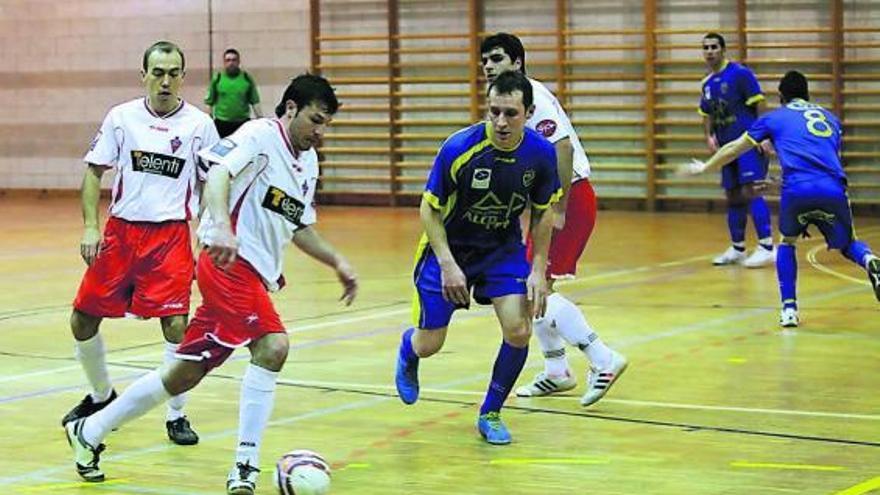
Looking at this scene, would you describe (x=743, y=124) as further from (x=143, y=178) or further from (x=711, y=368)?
(x=143, y=178)

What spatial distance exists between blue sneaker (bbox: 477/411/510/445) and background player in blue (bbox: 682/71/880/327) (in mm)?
4119

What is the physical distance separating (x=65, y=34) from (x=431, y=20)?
21.0 feet

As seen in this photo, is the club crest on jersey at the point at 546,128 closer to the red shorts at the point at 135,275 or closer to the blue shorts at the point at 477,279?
the blue shorts at the point at 477,279

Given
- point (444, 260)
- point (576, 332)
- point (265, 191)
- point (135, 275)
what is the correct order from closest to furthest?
1. point (265, 191)
2. point (444, 260)
3. point (135, 275)
4. point (576, 332)

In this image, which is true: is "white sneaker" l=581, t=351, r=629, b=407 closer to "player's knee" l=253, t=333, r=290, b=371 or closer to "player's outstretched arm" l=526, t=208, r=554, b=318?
"player's outstretched arm" l=526, t=208, r=554, b=318

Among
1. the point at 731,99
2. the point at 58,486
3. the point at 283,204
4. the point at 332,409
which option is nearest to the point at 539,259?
the point at 283,204

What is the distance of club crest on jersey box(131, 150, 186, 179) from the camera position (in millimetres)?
8023

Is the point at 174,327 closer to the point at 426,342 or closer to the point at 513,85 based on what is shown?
the point at 426,342

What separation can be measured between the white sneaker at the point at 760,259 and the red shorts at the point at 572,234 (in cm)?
690

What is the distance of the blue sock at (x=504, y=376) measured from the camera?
777cm

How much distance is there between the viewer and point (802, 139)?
11766mm

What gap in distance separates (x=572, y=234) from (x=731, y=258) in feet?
23.1

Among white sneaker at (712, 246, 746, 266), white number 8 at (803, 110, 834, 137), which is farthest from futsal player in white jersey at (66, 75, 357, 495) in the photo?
white sneaker at (712, 246, 746, 266)

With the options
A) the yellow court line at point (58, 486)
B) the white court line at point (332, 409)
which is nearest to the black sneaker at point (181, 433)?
the white court line at point (332, 409)
